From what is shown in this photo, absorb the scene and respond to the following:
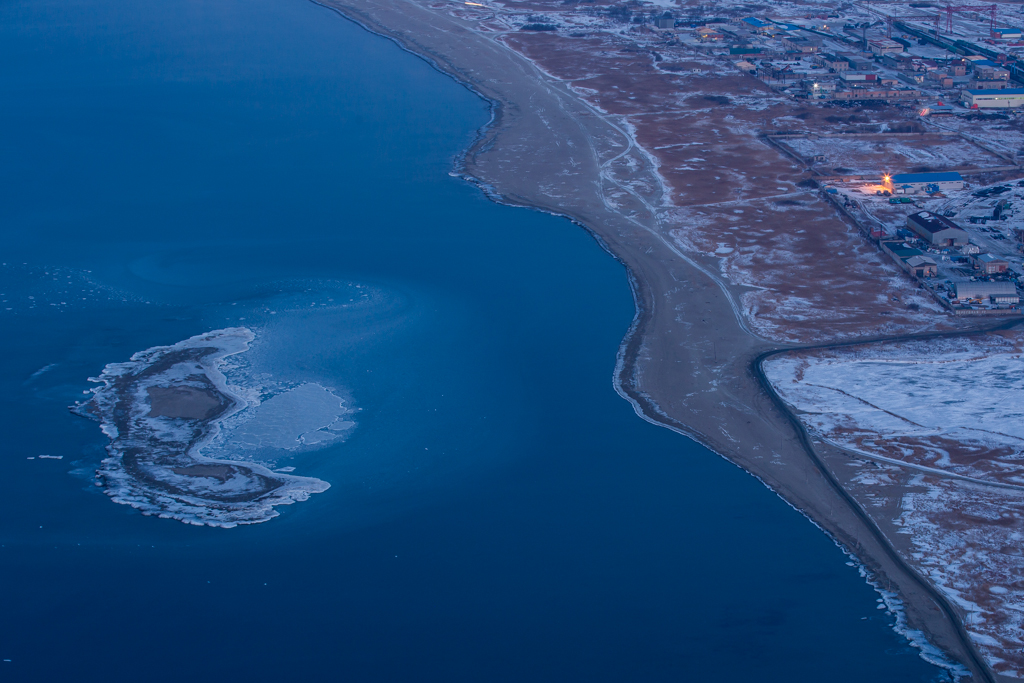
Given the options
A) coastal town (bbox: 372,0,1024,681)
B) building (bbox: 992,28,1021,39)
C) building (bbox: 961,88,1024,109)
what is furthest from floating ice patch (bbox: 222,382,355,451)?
building (bbox: 992,28,1021,39)

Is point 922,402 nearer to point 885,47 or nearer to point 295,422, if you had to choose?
point 295,422

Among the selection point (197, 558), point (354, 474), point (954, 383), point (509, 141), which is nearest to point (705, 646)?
point (354, 474)

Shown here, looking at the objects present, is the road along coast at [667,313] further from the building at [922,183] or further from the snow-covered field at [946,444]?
the building at [922,183]

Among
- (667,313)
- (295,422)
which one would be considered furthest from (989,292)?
(295,422)

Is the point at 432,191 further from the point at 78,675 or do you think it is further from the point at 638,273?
the point at 78,675

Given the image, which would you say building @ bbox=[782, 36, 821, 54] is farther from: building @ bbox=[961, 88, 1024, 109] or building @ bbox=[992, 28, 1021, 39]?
building @ bbox=[961, 88, 1024, 109]
